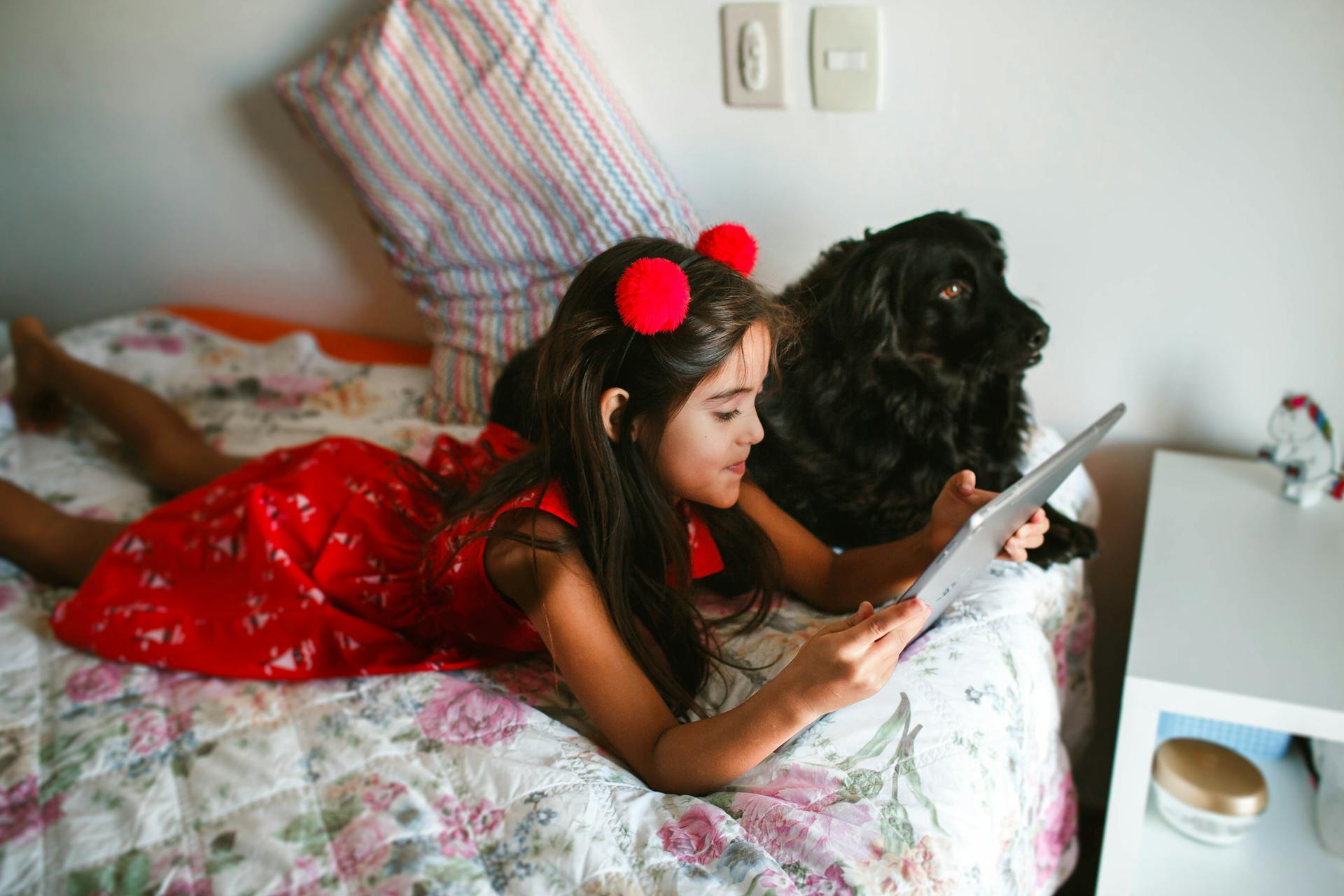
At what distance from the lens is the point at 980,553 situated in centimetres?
78

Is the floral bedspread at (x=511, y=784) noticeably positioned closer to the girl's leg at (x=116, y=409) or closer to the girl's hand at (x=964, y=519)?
the girl's hand at (x=964, y=519)

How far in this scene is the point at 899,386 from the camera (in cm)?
101

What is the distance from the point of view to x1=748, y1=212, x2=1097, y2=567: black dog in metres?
0.98

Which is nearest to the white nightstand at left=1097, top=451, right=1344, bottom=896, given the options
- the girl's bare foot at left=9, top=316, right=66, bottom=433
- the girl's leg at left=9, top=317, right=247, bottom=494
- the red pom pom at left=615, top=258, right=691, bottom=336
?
the red pom pom at left=615, top=258, right=691, bottom=336

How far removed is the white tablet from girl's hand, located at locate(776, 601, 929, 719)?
2 centimetres

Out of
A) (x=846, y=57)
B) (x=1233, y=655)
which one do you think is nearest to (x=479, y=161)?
(x=846, y=57)

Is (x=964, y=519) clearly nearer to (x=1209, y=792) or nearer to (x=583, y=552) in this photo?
(x=583, y=552)

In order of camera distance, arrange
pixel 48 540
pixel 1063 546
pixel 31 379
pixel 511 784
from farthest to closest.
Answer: pixel 31 379, pixel 48 540, pixel 1063 546, pixel 511 784

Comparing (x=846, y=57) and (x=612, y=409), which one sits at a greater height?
(x=846, y=57)

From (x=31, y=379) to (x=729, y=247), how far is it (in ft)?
4.35

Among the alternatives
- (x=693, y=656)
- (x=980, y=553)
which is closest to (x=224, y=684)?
(x=693, y=656)

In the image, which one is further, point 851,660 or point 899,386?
point 899,386

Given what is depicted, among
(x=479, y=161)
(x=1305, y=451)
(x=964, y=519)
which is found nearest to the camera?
(x=964, y=519)

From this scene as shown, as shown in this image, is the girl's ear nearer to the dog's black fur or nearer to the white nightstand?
the dog's black fur
